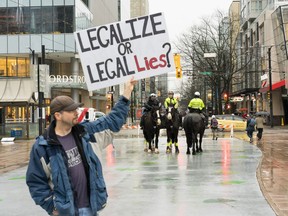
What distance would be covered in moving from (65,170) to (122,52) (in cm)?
184

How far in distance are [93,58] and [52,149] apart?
5.17ft

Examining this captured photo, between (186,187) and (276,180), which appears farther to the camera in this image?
(276,180)

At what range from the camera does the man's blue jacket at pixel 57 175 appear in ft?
14.3

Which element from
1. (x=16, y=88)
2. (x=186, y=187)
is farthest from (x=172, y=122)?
(x=16, y=88)

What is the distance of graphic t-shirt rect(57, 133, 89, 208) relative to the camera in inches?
175

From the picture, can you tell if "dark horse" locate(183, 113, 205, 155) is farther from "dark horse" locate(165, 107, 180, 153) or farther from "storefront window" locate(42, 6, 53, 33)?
"storefront window" locate(42, 6, 53, 33)

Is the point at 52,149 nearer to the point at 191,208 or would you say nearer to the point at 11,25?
the point at 191,208

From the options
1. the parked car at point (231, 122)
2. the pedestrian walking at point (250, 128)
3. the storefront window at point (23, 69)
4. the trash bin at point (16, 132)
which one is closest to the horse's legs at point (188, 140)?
the pedestrian walking at point (250, 128)

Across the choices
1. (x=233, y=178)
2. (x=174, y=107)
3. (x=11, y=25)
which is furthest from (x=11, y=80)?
(x=233, y=178)

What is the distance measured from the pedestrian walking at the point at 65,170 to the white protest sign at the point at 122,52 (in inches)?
43.3

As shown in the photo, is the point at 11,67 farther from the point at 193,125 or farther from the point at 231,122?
the point at 193,125

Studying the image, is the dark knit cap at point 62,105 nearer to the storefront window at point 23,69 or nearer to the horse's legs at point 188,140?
the horse's legs at point 188,140

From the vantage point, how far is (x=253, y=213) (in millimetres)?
7746

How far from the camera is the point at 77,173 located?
4449mm
